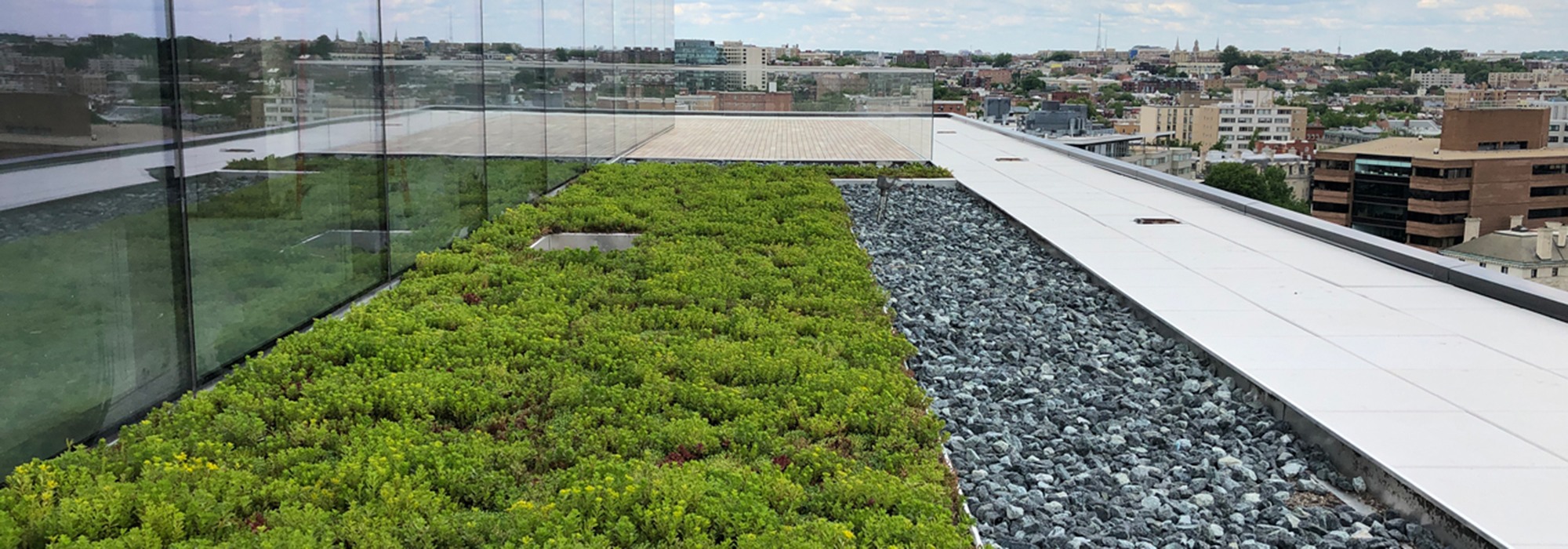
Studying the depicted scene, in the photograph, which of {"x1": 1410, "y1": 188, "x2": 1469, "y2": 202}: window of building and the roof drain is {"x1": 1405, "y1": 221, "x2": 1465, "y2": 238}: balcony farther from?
the roof drain

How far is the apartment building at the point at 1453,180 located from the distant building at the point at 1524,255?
8.05 m

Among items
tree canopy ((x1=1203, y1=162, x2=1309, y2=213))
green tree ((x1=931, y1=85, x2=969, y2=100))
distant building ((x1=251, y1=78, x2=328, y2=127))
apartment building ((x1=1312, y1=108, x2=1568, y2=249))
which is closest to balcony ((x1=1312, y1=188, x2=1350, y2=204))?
apartment building ((x1=1312, y1=108, x2=1568, y2=249))

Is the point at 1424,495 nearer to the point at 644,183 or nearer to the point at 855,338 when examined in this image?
the point at 855,338

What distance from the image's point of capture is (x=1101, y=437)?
158 inches

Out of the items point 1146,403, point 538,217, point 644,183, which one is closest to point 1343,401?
point 1146,403

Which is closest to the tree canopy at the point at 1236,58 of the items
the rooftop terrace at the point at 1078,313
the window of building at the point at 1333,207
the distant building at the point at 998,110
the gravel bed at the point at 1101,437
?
the distant building at the point at 998,110

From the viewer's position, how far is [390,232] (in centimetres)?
636

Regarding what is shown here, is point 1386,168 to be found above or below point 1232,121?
below

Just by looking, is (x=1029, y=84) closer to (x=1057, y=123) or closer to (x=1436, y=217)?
(x=1057, y=123)

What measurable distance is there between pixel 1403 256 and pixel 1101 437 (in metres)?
4.44

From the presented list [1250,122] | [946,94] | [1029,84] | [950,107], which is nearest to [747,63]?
[950,107]

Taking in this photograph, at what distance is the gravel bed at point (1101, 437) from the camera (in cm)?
322

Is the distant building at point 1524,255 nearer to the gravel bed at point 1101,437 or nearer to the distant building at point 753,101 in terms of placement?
the gravel bed at point 1101,437

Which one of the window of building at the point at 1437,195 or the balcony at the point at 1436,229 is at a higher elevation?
the window of building at the point at 1437,195
